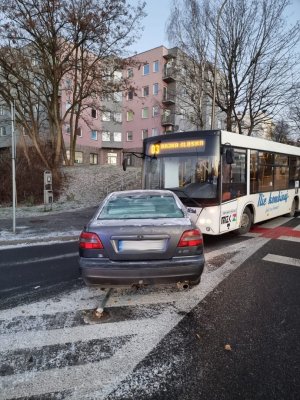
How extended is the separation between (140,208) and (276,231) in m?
6.62

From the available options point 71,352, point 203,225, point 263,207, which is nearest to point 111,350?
point 71,352

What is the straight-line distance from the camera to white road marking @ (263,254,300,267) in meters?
6.29

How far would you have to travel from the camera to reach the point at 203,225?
7.25m

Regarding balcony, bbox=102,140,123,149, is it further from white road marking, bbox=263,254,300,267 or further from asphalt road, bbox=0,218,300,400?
asphalt road, bbox=0,218,300,400

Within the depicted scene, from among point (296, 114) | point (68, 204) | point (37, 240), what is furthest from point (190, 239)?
point (296, 114)

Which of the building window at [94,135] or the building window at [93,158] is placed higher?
the building window at [94,135]

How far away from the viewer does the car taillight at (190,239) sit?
400 centimetres

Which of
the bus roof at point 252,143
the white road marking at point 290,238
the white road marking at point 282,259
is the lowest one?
the white road marking at point 290,238

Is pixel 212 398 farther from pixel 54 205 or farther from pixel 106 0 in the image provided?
pixel 106 0

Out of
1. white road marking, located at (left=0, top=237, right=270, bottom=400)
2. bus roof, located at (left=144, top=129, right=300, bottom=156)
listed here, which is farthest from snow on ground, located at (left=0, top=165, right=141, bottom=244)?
white road marking, located at (left=0, top=237, right=270, bottom=400)

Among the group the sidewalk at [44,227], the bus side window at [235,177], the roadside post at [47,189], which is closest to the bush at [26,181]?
the roadside post at [47,189]

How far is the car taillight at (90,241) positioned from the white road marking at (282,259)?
413cm

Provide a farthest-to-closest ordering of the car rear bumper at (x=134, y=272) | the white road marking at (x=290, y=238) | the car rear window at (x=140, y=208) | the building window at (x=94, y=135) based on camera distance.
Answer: the building window at (x=94, y=135), the white road marking at (x=290, y=238), the car rear window at (x=140, y=208), the car rear bumper at (x=134, y=272)

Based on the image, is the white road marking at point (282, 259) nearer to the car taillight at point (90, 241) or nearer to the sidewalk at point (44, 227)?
the car taillight at point (90, 241)
